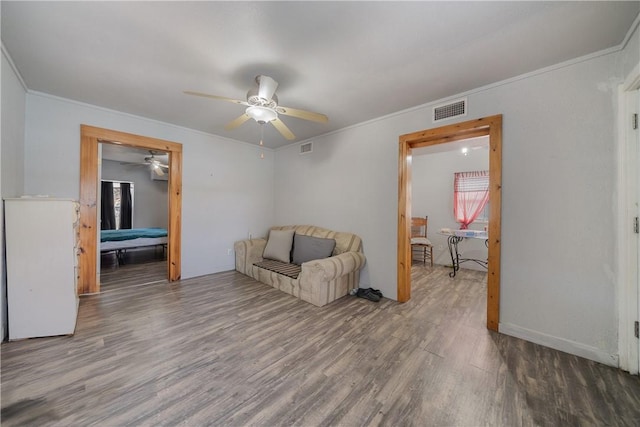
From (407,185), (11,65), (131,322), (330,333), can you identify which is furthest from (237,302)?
(11,65)

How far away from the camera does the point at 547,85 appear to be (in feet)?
6.76

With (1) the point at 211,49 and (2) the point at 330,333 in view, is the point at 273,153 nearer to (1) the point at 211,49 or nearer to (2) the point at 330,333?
(1) the point at 211,49

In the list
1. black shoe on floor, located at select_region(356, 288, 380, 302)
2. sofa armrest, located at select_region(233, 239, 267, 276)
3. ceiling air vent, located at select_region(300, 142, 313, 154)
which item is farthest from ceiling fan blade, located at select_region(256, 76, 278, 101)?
sofa armrest, located at select_region(233, 239, 267, 276)

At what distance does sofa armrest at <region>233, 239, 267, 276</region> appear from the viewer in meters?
4.09

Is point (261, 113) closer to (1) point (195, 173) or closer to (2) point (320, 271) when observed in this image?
(2) point (320, 271)

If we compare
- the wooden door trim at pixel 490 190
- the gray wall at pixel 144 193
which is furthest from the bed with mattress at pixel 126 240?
the wooden door trim at pixel 490 190

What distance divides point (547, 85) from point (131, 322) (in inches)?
180

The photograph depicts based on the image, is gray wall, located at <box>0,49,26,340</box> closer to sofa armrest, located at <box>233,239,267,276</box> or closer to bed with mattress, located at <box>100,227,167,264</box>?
bed with mattress, located at <box>100,227,167,264</box>

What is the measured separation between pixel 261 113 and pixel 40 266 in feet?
7.87

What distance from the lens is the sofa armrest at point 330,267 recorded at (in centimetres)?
282

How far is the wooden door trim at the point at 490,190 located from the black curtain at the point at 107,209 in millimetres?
7786

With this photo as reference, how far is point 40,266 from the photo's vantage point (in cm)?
207

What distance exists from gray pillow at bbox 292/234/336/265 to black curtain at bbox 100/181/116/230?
6.04 m

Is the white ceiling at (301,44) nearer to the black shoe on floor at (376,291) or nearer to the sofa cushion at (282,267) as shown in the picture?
the sofa cushion at (282,267)
